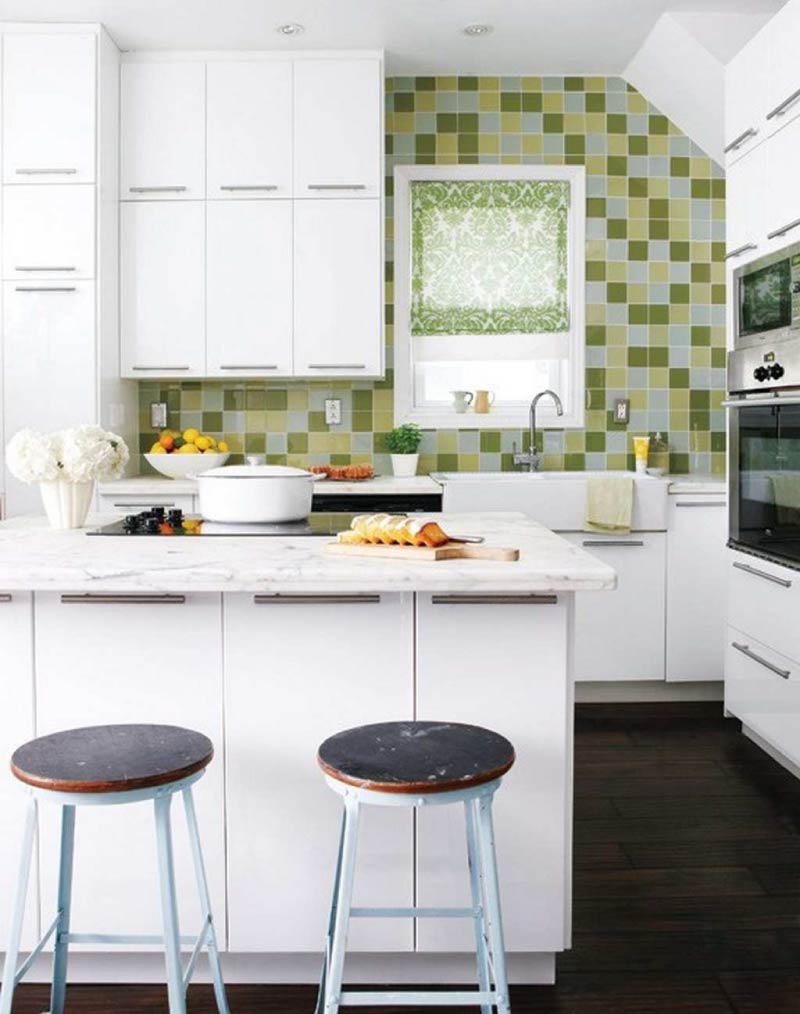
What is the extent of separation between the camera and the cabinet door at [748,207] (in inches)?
139

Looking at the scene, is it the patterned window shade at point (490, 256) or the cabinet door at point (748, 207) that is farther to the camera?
the patterned window shade at point (490, 256)

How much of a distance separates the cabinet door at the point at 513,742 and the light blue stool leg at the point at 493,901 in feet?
1.24

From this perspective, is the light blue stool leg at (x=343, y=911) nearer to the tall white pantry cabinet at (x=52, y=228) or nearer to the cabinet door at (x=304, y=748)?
the cabinet door at (x=304, y=748)

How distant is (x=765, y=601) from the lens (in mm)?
3545

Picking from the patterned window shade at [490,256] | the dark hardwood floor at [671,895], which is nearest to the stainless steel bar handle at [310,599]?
the dark hardwood floor at [671,895]

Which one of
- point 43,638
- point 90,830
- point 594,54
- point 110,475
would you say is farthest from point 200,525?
point 594,54

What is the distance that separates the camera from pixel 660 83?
4699 millimetres

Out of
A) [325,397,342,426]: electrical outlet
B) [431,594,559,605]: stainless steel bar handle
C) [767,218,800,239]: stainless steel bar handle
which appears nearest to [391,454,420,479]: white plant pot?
[325,397,342,426]: electrical outlet

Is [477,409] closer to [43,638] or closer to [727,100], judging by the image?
[727,100]

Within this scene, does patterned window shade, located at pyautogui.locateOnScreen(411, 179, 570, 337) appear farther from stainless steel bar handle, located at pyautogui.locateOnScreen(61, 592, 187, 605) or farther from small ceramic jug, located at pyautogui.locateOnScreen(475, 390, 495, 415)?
stainless steel bar handle, located at pyautogui.locateOnScreen(61, 592, 187, 605)

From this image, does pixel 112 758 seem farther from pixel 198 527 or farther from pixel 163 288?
pixel 163 288

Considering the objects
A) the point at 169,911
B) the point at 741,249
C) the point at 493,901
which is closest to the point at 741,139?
the point at 741,249

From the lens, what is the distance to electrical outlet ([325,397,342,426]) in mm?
4953

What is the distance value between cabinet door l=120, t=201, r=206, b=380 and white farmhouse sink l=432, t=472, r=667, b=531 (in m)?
1.29
